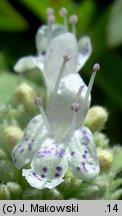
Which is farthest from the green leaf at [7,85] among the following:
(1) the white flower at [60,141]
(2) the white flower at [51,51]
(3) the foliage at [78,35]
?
(1) the white flower at [60,141]

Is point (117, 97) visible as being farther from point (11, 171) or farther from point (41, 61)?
point (11, 171)

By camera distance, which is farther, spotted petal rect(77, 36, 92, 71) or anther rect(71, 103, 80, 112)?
spotted petal rect(77, 36, 92, 71)

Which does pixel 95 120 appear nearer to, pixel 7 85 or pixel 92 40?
pixel 7 85

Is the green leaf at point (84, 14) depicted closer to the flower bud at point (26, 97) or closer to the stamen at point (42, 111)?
the flower bud at point (26, 97)

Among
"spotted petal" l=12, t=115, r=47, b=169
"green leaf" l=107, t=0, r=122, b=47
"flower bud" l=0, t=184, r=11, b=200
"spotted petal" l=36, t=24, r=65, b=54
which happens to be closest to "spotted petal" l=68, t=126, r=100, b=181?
"spotted petal" l=12, t=115, r=47, b=169

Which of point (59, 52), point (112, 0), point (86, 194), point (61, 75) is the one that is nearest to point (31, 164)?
point (86, 194)

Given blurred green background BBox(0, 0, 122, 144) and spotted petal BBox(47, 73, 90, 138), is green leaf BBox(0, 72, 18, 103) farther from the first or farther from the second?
spotted petal BBox(47, 73, 90, 138)
